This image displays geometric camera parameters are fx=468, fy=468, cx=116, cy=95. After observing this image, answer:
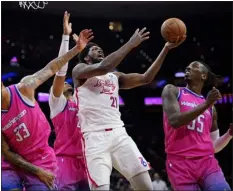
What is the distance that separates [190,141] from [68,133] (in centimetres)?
134

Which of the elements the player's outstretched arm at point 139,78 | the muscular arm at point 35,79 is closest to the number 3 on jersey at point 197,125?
the player's outstretched arm at point 139,78

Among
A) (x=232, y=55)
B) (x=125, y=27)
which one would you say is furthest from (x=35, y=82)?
(x=232, y=55)

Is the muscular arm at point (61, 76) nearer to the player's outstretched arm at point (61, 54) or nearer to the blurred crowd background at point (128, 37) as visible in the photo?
the player's outstretched arm at point (61, 54)

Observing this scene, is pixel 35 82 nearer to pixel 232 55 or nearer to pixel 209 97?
pixel 209 97

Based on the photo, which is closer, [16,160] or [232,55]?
[16,160]

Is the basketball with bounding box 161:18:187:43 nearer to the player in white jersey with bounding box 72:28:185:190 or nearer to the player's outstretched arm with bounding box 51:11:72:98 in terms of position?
the player in white jersey with bounding box 72:28:185:190

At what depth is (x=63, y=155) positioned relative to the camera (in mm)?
5105

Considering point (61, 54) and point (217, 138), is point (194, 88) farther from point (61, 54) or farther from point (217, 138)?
point (61, 54)

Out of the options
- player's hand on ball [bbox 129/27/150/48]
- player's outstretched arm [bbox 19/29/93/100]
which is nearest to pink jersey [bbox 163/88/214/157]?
player's hand on ball [bbox 129/27/150/48]

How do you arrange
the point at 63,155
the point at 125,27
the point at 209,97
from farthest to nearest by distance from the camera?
the point at 125,27 < the point at 63,155 < the point at 209,97

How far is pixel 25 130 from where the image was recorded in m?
4.07

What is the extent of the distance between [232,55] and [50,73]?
35.5 feet

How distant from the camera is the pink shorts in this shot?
500 centimetres

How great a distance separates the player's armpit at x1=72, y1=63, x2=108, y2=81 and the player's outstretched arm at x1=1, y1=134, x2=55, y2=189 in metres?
1.14
